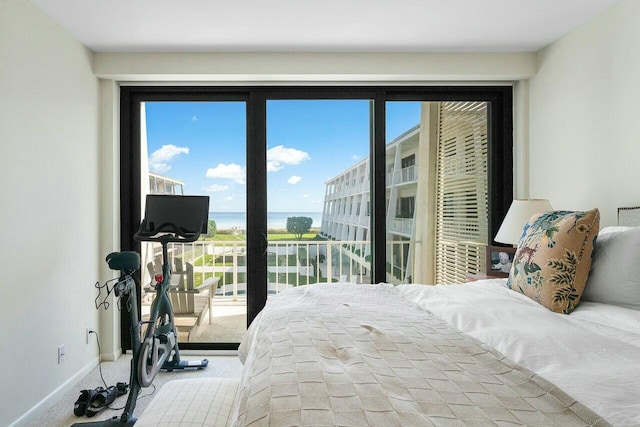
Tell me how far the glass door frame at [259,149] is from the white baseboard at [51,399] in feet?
1.59

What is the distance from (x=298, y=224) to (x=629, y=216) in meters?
2.44

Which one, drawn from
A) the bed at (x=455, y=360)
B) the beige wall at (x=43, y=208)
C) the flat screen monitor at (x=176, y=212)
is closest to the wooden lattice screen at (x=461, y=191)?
the bed at (x=455, y=360)

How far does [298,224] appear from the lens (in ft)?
12.3

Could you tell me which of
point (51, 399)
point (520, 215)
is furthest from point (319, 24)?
point (51, 399)

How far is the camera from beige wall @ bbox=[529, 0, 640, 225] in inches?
95.3

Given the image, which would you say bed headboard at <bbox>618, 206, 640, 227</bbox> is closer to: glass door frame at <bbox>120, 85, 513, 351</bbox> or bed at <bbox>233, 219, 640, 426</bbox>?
bed at <bbox>233, 219, 640, 426</bbox>

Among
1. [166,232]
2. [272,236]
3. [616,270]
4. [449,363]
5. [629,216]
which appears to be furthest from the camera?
[272,236]

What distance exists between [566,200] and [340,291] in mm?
2084

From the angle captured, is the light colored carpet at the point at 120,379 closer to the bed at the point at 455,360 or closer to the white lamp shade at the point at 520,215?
the bed at the point at 455,360

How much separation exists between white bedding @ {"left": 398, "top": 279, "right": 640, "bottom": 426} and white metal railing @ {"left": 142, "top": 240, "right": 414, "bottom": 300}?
1.83m

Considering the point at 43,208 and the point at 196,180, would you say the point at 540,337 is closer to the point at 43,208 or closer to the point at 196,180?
the point at 43,208

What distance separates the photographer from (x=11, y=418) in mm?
2287

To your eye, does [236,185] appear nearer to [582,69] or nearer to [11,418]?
[11,418]

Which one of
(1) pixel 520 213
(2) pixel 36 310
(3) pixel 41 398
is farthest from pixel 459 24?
(3) pixel 41 398
